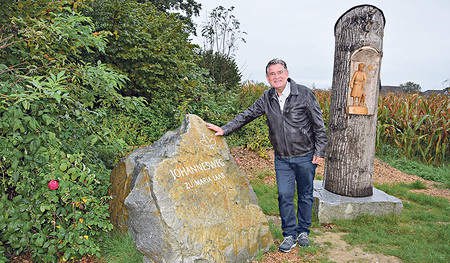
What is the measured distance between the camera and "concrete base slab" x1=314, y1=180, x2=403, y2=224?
460cm

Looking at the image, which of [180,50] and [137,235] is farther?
[180,50]

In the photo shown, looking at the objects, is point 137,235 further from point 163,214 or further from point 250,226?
point 250,226

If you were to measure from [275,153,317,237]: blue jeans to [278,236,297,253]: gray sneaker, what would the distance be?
2.7 inches

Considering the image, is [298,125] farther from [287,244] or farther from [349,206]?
[349,206]

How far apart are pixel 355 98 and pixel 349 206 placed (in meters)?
1.56

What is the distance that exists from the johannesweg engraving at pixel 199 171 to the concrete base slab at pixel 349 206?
6.30ft

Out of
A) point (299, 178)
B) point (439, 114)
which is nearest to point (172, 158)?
point (299, 178)

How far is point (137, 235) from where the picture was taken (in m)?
2.96

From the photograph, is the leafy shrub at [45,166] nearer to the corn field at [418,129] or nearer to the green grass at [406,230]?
the green grass at [406,230]

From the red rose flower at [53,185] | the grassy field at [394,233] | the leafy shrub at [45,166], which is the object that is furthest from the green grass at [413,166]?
the red rose flower at [53,185]

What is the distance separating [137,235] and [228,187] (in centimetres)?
103

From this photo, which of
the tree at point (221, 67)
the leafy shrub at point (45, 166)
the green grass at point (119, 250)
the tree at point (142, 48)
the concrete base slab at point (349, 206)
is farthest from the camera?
the tree at point (221, 67)

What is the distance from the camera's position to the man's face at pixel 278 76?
137 inches

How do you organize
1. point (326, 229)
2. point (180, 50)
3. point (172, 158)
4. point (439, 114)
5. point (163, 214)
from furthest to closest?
point (439, 114)
point (180, 50)
point (326, 229)
point (172, 158)
point (163, 214)
